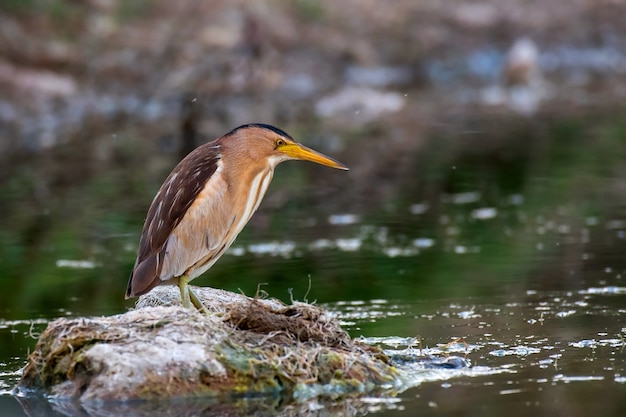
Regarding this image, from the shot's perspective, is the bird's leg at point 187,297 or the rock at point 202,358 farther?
the bird's leg at point 187,297

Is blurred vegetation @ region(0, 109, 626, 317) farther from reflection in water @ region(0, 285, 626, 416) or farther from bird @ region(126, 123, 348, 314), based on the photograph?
bird @ region(126, 123, 348, 314)

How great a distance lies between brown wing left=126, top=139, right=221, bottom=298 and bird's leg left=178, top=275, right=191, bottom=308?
0.16 metres

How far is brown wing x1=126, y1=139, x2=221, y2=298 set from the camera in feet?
25.4

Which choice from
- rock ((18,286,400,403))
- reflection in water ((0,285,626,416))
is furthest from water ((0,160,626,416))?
rock ((18,286,400,403))

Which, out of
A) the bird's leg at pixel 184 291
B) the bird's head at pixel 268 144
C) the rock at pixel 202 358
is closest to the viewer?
the rock at pixel 202 358

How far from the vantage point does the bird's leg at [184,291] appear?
7.67 metres

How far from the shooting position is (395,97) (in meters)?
23.8

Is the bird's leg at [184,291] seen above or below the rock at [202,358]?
above

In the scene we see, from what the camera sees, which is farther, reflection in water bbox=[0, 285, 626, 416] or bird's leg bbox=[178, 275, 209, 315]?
bird's leg bbox=[178, 275, 209, 315]

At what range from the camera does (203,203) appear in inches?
306

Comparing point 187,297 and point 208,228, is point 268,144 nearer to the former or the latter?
point 208,228

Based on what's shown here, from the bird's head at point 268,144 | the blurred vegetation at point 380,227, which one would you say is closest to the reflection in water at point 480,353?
the blurred vegetation at point 380,227

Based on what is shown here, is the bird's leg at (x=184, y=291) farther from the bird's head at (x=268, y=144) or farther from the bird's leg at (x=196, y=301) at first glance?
the bird's head at (x=268, y=144)

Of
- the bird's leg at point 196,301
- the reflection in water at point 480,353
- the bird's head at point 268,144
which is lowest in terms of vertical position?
the reflection in water at point 480,353
